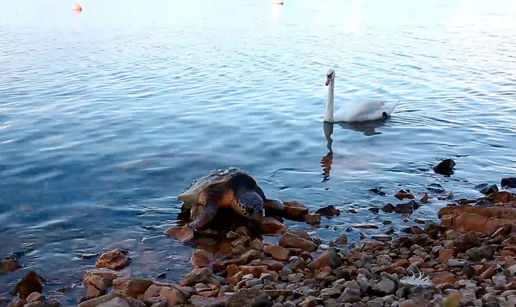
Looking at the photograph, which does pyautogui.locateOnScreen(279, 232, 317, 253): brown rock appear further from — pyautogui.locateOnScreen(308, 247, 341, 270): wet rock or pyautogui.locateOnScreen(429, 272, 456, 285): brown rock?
pyautogui.locateOnScreen(429, 272, 456, 285): brown rock

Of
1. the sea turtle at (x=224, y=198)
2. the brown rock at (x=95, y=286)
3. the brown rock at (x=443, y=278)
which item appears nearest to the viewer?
the brown rock at (x=443, y=278)

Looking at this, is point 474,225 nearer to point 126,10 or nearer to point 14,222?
point 14,222

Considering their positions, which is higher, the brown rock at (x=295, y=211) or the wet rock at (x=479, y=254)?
the wet rock at (x=479, y=254)

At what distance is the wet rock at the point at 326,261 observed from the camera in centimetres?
605

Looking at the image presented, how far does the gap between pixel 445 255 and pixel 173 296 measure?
283 cm

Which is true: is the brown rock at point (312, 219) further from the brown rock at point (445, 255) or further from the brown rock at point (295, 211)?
the brown rock at point (445, 255)

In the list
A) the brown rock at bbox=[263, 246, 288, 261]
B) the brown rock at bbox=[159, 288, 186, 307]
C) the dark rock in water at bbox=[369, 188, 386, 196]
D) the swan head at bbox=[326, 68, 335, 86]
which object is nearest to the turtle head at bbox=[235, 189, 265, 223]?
the brown rock at bbox=[263, 246, 288, 261]

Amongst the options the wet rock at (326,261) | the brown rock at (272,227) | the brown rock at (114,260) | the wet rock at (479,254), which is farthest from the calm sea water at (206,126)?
the wet rock at (479,254)

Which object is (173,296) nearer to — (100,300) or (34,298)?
(100,300)

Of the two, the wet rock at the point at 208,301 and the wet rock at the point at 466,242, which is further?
the wet rock at the point at 466,242

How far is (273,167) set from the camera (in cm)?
1020

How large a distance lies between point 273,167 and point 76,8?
1316 inches

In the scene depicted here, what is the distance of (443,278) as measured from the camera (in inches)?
210

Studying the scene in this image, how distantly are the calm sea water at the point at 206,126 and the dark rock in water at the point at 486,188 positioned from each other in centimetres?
12
